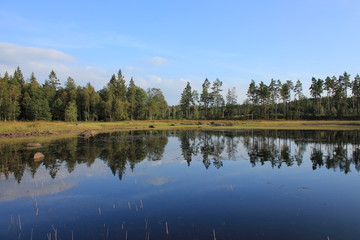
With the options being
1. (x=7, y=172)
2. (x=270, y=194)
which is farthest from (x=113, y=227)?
(x=7, y=172)

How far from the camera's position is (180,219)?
32.9ft

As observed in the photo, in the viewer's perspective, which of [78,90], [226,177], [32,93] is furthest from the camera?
[78,90]

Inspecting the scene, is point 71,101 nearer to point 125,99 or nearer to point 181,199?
point 125,99

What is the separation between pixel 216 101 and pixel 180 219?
120696 millimetres

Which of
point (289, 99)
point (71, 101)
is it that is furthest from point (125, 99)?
point (289, 99)

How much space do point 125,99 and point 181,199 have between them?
→ 111 m

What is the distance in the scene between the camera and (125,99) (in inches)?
4700

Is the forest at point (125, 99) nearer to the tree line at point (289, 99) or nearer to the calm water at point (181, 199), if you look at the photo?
the tree line at point (289, 99)

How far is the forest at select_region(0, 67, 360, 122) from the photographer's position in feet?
284

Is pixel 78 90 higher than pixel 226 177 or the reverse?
higher

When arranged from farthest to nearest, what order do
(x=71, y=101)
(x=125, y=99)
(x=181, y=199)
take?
(x=125, y=99) → (x=71, y=101) → (x=181, y=199)

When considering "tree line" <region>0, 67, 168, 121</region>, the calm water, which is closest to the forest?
"tree line" <region>0, 67, 168, 121</region>

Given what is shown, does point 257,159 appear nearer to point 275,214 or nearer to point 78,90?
point 275,214

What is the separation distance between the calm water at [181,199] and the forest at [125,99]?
7200 cm
